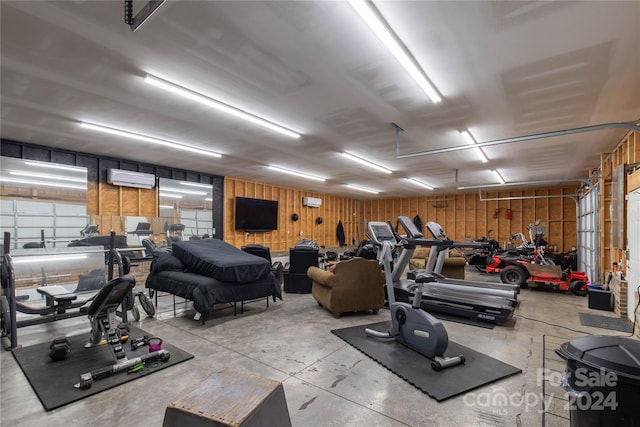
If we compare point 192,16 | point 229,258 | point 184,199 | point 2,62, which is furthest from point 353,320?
point 184,199

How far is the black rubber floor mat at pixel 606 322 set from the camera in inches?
172

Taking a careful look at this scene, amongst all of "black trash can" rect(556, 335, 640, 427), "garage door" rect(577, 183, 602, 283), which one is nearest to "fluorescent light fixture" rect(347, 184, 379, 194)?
"garage door" rect(577, 183, 602, 283)

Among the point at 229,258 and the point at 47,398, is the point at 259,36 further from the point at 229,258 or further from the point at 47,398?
the point at 47,398

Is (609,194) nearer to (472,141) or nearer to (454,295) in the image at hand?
A: (472,141)

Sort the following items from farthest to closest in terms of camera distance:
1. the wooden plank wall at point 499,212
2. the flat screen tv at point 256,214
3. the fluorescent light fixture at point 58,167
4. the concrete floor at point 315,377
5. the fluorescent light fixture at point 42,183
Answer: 1. the wooden plank wall at point 499,212
2. the flat screen tv at point 256,214
3. the fluorescent light fixture at point 58,167
4. the fluorescent light fixture at point 42,183
5. the concrete floor at point 315,377

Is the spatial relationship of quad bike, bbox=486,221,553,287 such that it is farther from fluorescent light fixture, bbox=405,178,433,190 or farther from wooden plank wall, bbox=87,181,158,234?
wooden plank wall, bbox=87,181,158,234

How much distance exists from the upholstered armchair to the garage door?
511cm

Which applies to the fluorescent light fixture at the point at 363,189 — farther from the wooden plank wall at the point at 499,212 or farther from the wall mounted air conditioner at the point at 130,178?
the wall mounted air conditioner at the point at 130,178

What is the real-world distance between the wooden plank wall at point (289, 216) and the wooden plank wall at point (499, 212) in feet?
7.07

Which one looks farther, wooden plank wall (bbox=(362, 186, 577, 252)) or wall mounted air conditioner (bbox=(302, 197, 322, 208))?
wall mounted air conditioner (bbox=(302, 197, 322, 208))

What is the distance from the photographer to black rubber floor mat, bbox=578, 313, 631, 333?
4357 millimetres

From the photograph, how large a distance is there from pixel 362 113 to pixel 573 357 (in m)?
3.79

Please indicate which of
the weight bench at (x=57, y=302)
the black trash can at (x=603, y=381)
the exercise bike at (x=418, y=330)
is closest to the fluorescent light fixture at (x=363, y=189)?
the exercise bike at (x=418, y=330)

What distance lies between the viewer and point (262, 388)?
1.27m
